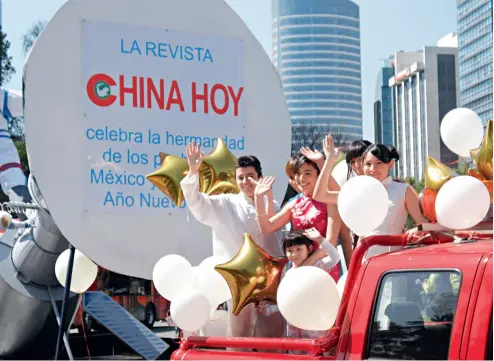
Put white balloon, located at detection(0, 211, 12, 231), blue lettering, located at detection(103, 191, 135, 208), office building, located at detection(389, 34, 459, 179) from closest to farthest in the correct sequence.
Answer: blue lettering, located at detection(103, 191, 135, 208) → white balloon, located at detection(0, 211, 12, 231) → office building, located at detection(389, 34, 459, 179)

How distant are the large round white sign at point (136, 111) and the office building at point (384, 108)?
120 metres

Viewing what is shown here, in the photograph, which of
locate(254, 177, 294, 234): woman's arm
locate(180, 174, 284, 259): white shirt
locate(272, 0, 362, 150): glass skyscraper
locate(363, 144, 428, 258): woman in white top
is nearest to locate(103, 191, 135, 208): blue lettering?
locate(180, 174, 284, 259): white shirt

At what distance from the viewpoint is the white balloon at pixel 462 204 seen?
11.1ft

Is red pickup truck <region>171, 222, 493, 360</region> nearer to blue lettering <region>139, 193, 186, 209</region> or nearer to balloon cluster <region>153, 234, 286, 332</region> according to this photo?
balloon cluster <region>153, 234, 286, 332</region>

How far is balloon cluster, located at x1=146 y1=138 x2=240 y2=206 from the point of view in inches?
206

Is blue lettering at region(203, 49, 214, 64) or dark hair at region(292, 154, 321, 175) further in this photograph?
blue lettering at region(203, 49, 214, 64)

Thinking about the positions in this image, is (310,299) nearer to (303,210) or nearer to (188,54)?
(303,210)

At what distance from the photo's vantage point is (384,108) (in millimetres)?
134875

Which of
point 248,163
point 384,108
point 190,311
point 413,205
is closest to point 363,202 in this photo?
point 413,205

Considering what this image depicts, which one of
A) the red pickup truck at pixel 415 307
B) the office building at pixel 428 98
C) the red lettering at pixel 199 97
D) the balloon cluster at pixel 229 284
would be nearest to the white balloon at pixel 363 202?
the red pickup truck at pixel 415 307

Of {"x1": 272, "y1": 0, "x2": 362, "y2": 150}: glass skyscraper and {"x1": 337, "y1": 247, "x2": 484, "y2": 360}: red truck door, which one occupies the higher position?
{"x1": 272, "y1": 0, "x2": 362, "y2": 150}: glass skyscraper

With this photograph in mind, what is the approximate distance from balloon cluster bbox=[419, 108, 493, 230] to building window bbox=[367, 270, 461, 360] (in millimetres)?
444

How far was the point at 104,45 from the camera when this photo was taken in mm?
6234

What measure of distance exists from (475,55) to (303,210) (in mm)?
96910
